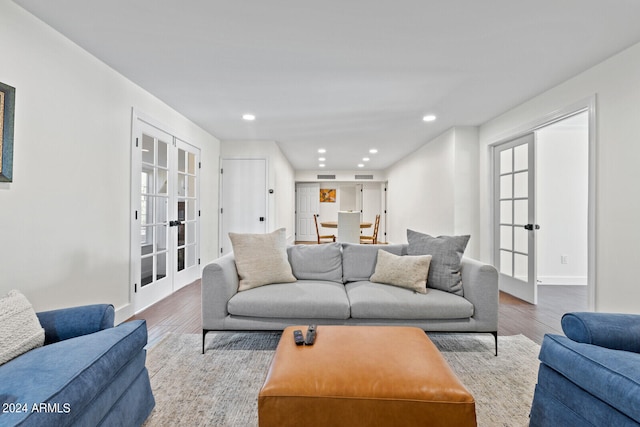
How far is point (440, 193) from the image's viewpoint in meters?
4.93

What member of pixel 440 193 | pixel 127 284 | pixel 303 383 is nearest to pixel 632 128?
pixel 440 193

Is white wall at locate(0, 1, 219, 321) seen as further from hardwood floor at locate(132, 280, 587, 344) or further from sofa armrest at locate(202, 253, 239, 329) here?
sofa armrest at locate(202, 253, 239, 329)

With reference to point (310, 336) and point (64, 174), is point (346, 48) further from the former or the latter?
point (64, 174)

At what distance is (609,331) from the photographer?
4.34 ft

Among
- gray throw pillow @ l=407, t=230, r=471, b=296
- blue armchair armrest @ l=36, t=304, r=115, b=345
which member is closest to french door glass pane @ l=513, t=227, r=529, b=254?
gray throw pillow @ l=407, t=230, r=471, b=296

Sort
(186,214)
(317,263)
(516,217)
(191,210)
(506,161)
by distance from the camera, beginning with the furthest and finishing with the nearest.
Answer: (191,210)
(186,214)
(506,161)
(516,217)
(317,263)

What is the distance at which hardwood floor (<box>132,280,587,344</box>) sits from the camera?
264 centimetres

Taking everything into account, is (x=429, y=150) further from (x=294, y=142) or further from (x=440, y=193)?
(x=294, y=142)

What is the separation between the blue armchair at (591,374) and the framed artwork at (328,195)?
8.70m

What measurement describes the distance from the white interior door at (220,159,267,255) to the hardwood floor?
5.31 ft

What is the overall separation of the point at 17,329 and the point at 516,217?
465cm

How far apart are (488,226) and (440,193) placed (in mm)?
1009

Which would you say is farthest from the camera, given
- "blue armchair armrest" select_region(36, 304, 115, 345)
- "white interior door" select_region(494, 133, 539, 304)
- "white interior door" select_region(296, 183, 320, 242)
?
"white interior door" select_region(296, 183, 320, 242)

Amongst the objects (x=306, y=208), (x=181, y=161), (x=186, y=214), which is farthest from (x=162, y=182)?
(x=306, y=208)
